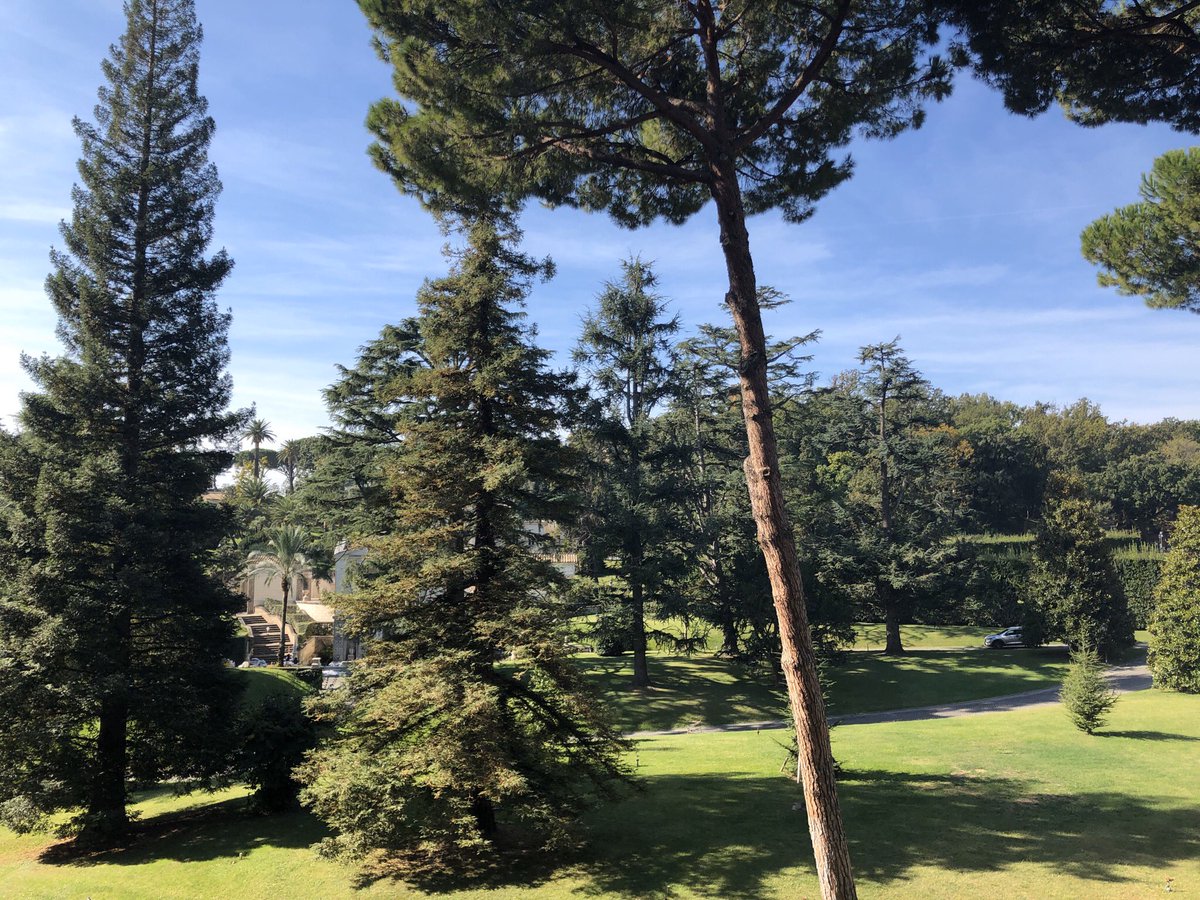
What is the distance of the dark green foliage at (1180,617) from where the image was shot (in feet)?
86.0

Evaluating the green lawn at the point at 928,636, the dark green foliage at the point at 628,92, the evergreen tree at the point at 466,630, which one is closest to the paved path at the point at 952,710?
the green lawn at the point at 928,636

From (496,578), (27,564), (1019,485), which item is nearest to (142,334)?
(27,564)

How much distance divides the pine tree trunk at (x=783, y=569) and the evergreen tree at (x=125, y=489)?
42.6 ft

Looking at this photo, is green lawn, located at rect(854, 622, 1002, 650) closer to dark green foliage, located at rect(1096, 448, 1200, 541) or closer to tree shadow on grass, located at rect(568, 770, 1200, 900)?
tree shadow on grass, located at rect(568, 770, 1200, 900)

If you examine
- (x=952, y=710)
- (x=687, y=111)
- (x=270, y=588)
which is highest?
(x=687, y=111)

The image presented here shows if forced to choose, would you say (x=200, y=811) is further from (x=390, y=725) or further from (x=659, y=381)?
(x=659, y=381)

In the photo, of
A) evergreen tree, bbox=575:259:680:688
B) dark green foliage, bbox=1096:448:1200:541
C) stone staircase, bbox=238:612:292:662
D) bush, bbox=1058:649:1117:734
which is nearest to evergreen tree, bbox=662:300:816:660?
evergreen tree, bbox=575:259:680:688

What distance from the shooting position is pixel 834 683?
26438 millimetres

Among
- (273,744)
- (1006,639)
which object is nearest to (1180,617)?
(1006,639)

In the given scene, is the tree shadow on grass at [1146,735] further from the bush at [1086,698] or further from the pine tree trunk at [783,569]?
the pine tree trunk at [783,569]

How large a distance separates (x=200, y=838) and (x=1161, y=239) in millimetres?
24645

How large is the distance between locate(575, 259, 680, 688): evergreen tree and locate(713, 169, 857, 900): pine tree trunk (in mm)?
20154

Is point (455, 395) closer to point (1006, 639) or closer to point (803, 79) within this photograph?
point (803, 79)

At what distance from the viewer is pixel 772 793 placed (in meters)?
14.5
